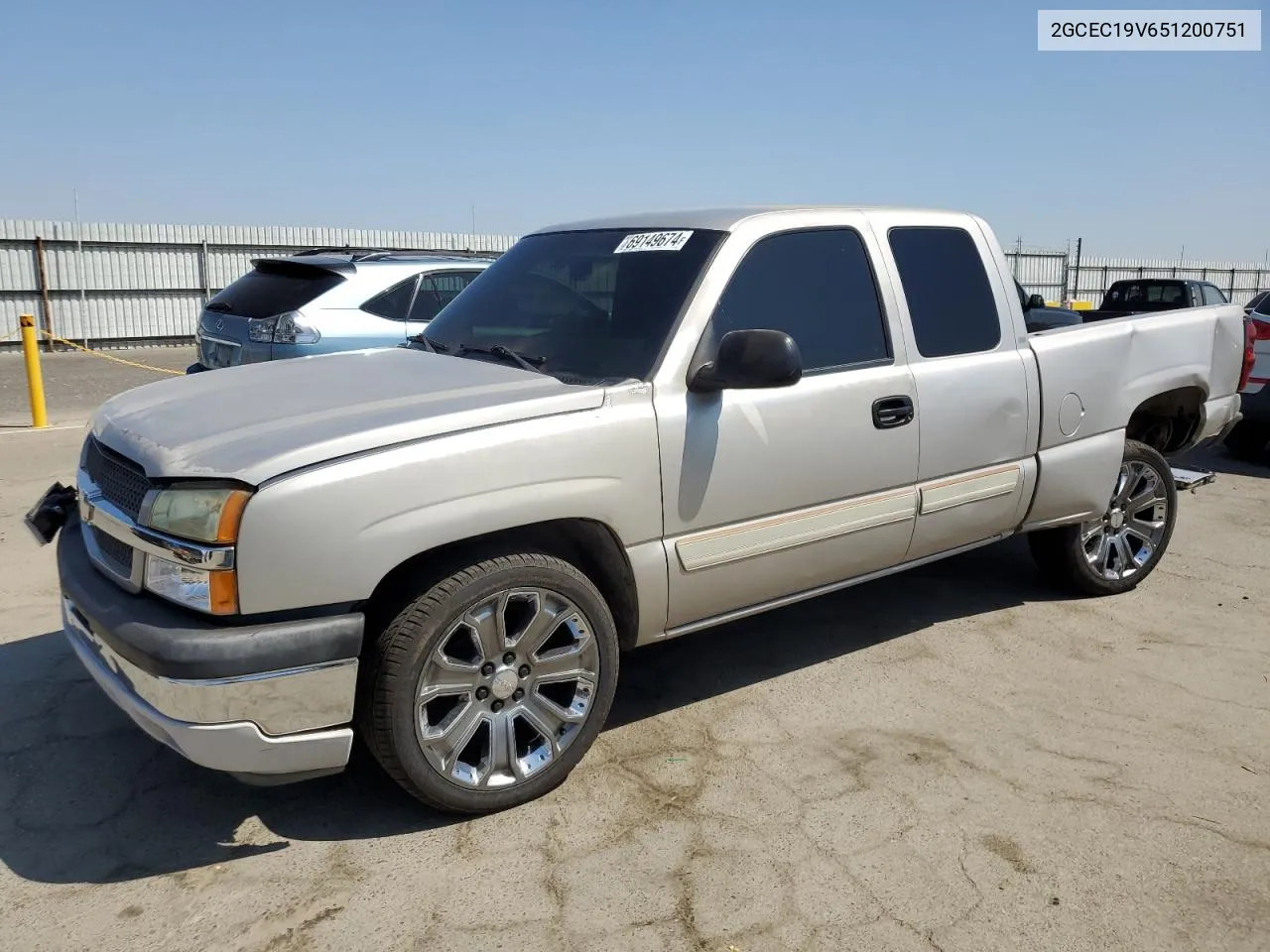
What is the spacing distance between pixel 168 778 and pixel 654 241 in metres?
2.55

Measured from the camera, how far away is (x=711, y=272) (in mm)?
3576

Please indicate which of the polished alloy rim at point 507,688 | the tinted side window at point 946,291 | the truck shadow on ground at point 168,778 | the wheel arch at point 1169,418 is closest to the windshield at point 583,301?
the polished alloy rim at point 507,688

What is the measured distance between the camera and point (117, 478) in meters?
3.09

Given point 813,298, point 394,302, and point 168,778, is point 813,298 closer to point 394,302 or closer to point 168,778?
point 168,778

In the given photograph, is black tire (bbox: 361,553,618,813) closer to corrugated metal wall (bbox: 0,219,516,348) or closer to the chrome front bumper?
the chrome front bumper

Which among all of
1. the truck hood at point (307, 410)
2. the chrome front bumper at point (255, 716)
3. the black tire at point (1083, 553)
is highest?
the truck hood at point (307, 410)

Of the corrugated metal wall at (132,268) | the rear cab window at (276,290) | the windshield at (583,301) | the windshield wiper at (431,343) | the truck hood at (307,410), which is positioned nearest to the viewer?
the truck hood at (307,410)

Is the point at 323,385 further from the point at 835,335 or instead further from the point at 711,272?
the point at 835,335

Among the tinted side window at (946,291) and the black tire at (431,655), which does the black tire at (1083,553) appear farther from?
the black tire at (431,655)

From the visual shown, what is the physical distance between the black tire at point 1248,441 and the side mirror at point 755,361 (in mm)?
7782

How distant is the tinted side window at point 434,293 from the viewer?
7.74 meters

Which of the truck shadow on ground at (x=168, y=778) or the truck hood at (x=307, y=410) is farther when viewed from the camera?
the truck shadow on ground at (x=168, y=778)

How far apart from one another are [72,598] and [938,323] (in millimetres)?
3363

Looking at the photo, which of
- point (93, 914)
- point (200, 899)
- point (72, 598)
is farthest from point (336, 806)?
point (72, 598)
